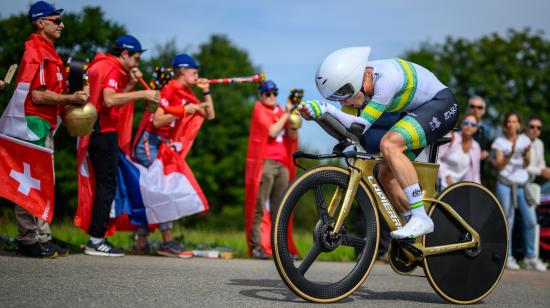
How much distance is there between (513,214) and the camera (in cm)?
1087

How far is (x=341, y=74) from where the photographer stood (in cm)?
508

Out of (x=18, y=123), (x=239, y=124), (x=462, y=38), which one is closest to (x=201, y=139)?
(x=239, y=124)

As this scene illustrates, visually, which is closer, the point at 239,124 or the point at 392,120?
the point at 392,120

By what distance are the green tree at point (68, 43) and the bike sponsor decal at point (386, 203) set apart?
13.9m

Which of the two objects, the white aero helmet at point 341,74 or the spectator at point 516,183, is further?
the spectator at point 516,183

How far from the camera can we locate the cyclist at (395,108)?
5105mm

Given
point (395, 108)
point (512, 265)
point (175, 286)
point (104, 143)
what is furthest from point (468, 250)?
point (512, 265)

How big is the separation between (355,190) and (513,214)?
6404 mm

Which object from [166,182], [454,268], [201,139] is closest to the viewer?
[454,268]

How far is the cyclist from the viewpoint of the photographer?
16.8 ft

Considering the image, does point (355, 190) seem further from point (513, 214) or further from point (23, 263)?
point (513, 214)

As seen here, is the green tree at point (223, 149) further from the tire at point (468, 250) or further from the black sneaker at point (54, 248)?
the tire at point (468, 250)

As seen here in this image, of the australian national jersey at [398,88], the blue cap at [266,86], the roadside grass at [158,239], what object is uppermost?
the australian national jersey at [398,88]

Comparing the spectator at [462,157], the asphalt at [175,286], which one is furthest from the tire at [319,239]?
the spectator at [462,157]
